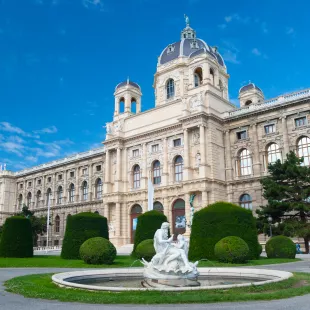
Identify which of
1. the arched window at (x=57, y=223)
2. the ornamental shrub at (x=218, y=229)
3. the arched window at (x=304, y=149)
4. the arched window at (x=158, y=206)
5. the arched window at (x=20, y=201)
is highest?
the arched window at (x=304, y=149)

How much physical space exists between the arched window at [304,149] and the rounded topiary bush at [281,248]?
15.7m

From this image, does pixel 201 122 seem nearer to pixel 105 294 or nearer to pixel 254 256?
pixel 254 256

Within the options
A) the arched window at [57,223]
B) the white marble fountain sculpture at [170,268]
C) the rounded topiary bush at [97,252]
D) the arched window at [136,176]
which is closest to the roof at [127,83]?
the arched window at [136,176]

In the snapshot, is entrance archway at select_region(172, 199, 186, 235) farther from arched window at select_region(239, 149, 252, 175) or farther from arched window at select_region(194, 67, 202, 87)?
arched window at select_region(194, 67, 202, 87)

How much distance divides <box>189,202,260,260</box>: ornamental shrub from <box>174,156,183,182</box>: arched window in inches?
870

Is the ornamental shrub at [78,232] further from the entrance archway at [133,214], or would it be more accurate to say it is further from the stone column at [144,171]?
the entrance archway at [133,214]

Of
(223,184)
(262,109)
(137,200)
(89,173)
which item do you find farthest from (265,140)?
(89,173)

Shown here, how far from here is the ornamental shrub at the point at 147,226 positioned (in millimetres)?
29141

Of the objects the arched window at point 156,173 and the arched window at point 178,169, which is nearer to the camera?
the arched window at point 178,169

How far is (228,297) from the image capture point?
9477mm

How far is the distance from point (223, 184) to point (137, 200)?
11.7 m

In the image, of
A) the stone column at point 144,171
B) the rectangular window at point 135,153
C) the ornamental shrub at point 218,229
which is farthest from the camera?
the rectangular window at point 135,153

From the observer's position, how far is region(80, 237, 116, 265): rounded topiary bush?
23.1 metres

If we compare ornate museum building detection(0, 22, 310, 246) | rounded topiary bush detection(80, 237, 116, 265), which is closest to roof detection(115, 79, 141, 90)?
ornate museum building detection(0, 22, 310, 246)
